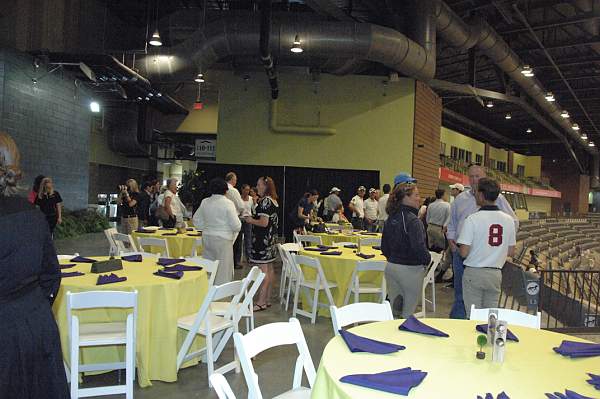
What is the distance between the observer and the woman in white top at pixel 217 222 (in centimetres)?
534

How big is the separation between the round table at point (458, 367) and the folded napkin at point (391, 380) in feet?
0.06

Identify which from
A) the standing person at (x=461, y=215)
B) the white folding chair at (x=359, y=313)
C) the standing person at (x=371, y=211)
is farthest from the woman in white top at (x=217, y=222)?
the standing person at (x=371, y=211)

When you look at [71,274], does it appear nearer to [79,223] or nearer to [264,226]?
[264,226]

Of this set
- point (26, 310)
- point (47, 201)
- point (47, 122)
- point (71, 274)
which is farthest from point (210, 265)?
point (47, 122)

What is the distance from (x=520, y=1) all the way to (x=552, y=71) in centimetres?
683

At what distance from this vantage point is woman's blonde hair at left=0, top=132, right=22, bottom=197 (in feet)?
6.60

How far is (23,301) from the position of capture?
6.91ft

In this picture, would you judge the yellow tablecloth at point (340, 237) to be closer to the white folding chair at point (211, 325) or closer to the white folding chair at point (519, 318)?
the white folding chair at point (211, 325)

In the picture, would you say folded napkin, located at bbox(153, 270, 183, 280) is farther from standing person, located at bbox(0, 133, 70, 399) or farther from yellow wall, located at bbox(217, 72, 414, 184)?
yellow wall, located at bbox(217, 72, 414, 184)

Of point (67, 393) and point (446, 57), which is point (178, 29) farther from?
point (67, 393)

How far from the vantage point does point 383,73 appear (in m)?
14.5

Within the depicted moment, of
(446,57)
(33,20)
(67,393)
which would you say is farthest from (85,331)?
(446,57)

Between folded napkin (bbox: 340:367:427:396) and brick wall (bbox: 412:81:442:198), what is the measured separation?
12.5 m

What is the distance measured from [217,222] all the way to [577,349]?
373 cm
